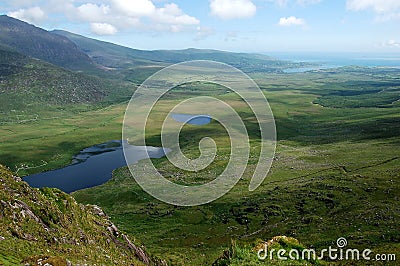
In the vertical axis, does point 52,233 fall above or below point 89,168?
above

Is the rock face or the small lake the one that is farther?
the small lake

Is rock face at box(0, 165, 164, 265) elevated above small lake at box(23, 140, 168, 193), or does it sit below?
above

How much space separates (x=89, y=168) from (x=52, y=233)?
339 feet

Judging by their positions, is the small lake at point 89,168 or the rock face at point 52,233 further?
the small lake at point 89,168

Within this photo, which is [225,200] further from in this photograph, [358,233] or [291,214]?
[358,233]

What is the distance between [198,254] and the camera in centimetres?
5638

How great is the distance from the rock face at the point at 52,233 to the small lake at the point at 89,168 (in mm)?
64606

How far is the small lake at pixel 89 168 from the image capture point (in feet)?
359

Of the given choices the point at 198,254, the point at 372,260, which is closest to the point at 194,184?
the point at 198,254

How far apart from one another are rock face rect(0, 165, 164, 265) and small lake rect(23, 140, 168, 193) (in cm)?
6461

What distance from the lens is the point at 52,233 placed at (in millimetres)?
27750

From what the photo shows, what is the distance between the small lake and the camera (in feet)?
359

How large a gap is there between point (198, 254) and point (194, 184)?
4378cm

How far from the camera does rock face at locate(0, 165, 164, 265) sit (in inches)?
878
